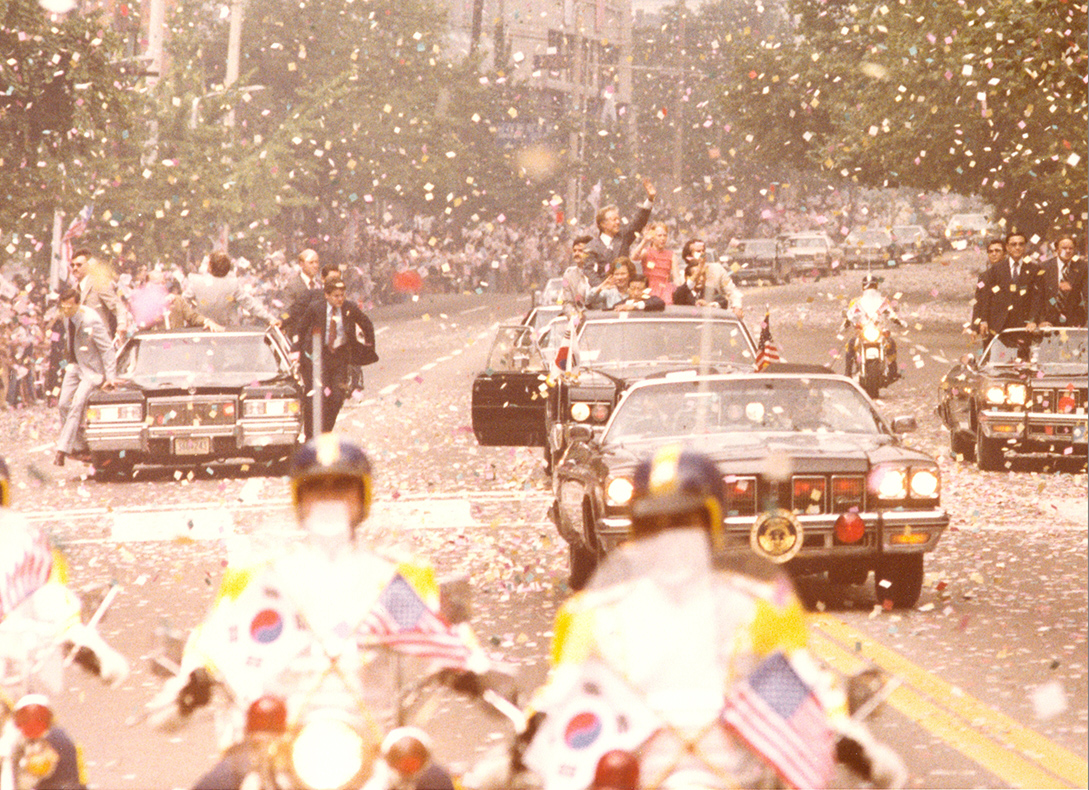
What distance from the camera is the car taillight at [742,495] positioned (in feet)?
35.2

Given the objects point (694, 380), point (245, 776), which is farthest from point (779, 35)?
point (245, 776)

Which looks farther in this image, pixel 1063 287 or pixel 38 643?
pixel 1063 287

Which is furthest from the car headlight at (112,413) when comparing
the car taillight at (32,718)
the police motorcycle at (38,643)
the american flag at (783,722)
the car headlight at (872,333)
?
the american flag at (783,722)

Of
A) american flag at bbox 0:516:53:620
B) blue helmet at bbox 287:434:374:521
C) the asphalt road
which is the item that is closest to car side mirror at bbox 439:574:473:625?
the asphalt road

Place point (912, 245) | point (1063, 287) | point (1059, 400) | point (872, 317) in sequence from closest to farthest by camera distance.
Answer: point (1059, 400)
point (1063, 287)
point (872, 317)
point (912, 245)

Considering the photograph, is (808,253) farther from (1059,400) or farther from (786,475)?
(786,475)

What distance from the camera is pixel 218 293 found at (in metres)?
20.6

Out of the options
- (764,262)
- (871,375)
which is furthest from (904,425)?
(764,262)

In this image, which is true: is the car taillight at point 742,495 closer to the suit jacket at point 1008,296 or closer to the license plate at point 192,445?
the license plate at point 192,445

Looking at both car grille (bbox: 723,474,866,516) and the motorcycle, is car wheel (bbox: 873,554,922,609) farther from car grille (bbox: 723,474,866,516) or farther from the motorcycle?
the motorcycle

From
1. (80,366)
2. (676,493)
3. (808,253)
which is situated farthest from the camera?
(808,253)

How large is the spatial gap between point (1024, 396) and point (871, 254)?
6186 centimetres

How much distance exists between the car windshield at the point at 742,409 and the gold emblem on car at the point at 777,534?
1086mm

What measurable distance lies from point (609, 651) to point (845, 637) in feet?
20.6
